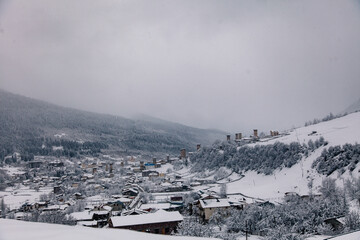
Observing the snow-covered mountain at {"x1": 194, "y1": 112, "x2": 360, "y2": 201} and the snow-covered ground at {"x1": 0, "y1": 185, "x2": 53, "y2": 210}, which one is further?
the snow-covered ground at {"x1": 0, "y1": 185, "x2": 53, "y2": 210}

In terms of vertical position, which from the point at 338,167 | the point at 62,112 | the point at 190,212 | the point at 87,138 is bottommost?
the point at 190,212

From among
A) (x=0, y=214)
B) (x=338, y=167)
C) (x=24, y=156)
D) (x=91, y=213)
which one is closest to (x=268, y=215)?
(x=91, y=213)

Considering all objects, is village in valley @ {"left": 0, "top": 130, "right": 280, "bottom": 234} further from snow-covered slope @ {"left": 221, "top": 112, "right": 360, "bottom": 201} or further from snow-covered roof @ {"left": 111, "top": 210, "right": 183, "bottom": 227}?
snow-covered slope @ {"left": 221, "top": 112, "right": 360, "bottom": 201}

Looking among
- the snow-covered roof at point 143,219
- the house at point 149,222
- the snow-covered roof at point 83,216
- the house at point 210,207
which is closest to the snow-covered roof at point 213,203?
the house at point 210,207

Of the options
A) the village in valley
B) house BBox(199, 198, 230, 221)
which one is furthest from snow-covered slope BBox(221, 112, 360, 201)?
house BBox(199, 198, 230, 221)

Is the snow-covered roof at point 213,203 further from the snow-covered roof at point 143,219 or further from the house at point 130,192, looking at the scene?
the house at point 130,192

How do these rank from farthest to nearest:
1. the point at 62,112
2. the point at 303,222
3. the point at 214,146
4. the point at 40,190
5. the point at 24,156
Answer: the point at 62,112, the point at 24,156, the point at 214,146, the point at 40,190, the point at 303,222

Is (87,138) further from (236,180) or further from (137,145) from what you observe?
(236,180)
